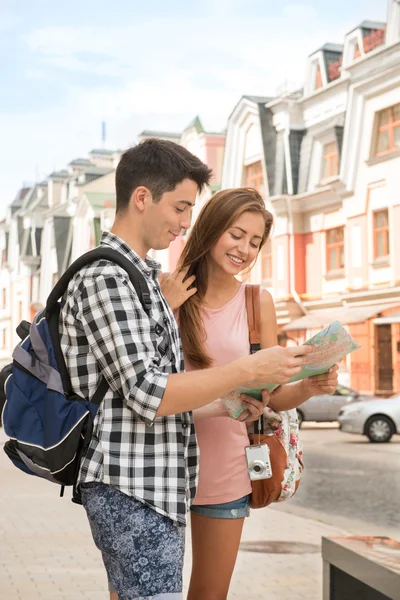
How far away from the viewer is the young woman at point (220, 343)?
302cm

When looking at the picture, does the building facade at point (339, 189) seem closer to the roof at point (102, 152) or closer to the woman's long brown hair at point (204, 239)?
the roof at point (102, 152)

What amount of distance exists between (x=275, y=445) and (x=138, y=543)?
2.72 feet

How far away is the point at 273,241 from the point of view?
32219 millimetres

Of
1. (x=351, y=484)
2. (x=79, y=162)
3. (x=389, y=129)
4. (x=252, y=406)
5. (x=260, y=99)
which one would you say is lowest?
(x=351, y=484)

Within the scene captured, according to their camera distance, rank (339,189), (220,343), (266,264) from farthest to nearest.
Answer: (266,264)
(339,189)
(220,343)

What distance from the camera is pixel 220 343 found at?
319 cm

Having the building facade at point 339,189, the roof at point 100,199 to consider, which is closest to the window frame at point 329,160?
A: the building facade at point 339,189

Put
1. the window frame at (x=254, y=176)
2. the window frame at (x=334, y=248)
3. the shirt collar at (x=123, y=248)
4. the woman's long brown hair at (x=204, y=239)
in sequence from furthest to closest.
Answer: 1. the window frame at (x=254, y=176)
2. the window frame at (x=334, y=248)
3. the woman's long brown hair at (x=204, y=239)
4. the shirt collar at (x=123, y=248)

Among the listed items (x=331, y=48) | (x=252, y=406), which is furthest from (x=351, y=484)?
(x=331, y=48)

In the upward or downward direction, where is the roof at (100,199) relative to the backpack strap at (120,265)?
upward

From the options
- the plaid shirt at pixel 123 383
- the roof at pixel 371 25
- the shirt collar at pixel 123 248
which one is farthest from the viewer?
the roof at pixel 371 25

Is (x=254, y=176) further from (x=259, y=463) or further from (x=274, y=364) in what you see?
(x=274, y=364)

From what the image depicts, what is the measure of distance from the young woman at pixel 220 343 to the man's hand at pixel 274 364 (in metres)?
0.50

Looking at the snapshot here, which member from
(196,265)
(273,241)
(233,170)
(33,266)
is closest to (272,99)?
(233,170)
